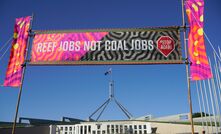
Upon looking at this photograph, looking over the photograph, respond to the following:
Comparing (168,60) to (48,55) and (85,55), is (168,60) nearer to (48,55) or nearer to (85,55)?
(85,55)

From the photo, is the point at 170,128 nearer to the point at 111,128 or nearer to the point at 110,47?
the point at 111,128

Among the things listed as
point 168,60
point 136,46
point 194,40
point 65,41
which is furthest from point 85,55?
point 194,40

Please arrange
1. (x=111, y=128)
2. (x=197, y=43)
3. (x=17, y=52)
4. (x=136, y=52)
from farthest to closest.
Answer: (x=111, y=128) < (x=17, y=52) < (x=136, y=52) < (x=197, y=43)

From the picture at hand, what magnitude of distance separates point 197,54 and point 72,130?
1368cm

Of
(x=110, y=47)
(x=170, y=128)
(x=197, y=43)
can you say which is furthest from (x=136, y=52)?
(x=170, y=128)

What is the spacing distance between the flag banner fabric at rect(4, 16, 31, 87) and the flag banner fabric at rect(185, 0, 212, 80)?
938cm

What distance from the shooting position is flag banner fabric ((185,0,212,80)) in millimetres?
13164

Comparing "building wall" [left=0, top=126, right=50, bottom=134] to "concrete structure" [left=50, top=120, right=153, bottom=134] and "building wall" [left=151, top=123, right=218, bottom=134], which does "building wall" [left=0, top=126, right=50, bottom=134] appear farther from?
"building wall" [left=151, top=123, right=218, bottom=134]

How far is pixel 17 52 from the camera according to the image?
15148 millimetres

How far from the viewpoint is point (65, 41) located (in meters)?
14.9

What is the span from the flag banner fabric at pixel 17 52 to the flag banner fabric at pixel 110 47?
0.71 m

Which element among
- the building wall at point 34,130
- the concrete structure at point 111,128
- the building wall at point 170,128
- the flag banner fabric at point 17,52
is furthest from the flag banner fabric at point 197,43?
the building wall at point 34,130

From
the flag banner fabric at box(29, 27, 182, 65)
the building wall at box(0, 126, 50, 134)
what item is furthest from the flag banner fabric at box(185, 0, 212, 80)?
the building wall at box(0, 126, 50, 134)

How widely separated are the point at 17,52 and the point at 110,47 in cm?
549
